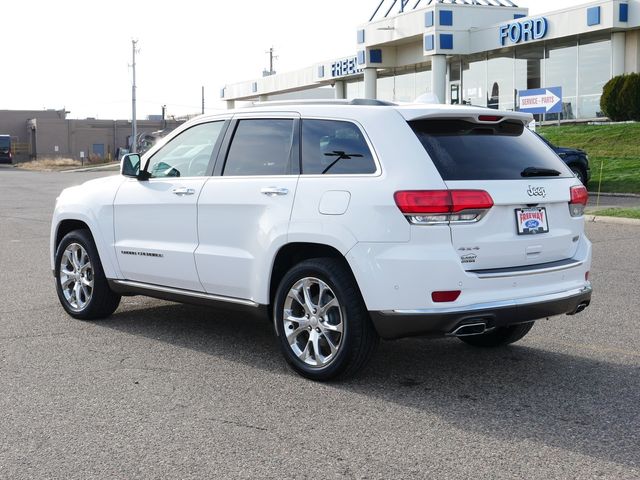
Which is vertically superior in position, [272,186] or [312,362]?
[272,186]

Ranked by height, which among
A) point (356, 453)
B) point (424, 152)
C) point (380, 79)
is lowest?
point (356, 453)

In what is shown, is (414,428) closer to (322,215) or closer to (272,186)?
(322,215)

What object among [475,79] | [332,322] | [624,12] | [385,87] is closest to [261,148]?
[332,322]

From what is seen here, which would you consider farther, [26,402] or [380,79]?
[380,79]

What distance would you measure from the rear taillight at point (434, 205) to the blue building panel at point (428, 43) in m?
38.1

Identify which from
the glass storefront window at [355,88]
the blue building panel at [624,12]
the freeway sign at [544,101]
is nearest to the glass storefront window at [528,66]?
the blue building panel at [624,12]

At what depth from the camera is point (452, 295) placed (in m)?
5.45

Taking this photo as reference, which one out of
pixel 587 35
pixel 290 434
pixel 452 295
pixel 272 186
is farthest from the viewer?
pixel 587 35

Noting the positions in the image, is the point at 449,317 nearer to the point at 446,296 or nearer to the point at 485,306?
the point at 446,296

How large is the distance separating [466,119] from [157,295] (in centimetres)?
295

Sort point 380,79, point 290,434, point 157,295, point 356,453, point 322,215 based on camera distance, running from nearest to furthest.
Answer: point 356,453, point 290,434, point 322,215, point 157,295, point 380,79

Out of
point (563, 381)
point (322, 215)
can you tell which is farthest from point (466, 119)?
point (563, 381)

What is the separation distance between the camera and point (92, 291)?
311 inches

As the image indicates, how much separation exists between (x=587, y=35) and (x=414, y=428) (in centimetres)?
3559
